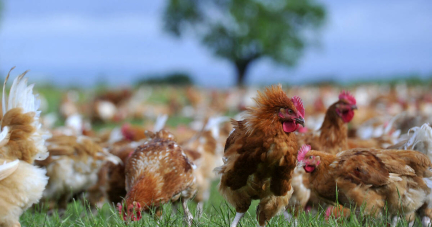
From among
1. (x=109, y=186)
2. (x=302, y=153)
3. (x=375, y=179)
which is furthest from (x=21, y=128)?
(x=375, y=179)

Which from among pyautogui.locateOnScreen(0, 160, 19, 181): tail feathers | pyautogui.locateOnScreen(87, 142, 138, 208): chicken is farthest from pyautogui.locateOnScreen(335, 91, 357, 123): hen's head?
pyautogui.locateOnScreen(0, 160, 19, 181): tail feathers

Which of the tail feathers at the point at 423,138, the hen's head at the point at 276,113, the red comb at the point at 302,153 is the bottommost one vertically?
the red comb at the point at 302,153

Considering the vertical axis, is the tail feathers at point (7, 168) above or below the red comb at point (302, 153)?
below

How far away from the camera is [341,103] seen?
4.16 meters

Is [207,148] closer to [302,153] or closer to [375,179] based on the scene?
[302,153]

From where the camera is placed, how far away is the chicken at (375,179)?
3.18 meters

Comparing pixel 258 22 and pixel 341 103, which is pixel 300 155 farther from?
pixel 258 22

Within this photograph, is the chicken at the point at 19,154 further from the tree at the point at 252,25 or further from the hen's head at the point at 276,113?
the tree at the point at 252,25

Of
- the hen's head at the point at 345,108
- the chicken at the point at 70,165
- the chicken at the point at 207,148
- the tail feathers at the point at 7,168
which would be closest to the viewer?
the tail feathers at the point at 7,168

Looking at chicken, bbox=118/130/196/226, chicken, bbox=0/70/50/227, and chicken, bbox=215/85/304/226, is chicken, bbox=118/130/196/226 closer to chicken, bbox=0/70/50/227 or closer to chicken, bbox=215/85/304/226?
chicken, bbox=215/85/304/226

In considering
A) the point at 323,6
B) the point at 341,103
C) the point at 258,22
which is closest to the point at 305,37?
the point at 323,6

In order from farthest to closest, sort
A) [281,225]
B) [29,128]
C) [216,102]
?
[216,102], [29,128], [281,225]

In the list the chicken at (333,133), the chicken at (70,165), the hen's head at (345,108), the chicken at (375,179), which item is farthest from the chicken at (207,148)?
the chicken at (375,179)

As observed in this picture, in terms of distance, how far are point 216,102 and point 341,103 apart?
33.1ft
